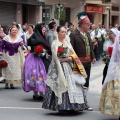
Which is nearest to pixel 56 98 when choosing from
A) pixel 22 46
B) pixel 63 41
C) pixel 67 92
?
pixel 67 92

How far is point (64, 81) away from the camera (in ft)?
27.6

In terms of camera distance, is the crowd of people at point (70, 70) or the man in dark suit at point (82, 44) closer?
the crowd of people at point (70, 70)

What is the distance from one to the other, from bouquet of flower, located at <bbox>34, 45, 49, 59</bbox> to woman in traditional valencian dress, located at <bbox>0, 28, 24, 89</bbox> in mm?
2012

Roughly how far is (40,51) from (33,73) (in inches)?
22.5

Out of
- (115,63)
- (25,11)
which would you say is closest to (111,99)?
(115,63)

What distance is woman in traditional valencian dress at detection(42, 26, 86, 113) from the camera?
8438mm

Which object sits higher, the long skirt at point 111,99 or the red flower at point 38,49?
the red flower at point 38,49

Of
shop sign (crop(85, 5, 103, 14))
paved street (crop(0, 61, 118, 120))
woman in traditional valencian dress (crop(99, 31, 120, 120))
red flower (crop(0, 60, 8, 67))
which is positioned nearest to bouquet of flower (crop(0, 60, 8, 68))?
red flower (crop(0, 60, 8, 67))

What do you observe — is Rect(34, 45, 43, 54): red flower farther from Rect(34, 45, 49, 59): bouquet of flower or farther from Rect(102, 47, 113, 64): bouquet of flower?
Rect(102, 47, 113, 64): bouquet of flower

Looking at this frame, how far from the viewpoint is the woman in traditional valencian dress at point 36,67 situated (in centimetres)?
1020

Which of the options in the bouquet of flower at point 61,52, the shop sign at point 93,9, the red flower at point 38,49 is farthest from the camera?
the shop sign at point 93,9

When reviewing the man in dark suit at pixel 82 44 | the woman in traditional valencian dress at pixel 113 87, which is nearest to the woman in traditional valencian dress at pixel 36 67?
the man in dark suit at pixel 82 44

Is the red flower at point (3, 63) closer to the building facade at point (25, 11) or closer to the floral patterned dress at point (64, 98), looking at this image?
the floral patterned dress at point (64, 98)

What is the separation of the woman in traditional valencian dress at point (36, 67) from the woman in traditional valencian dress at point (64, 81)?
154 centimetres
